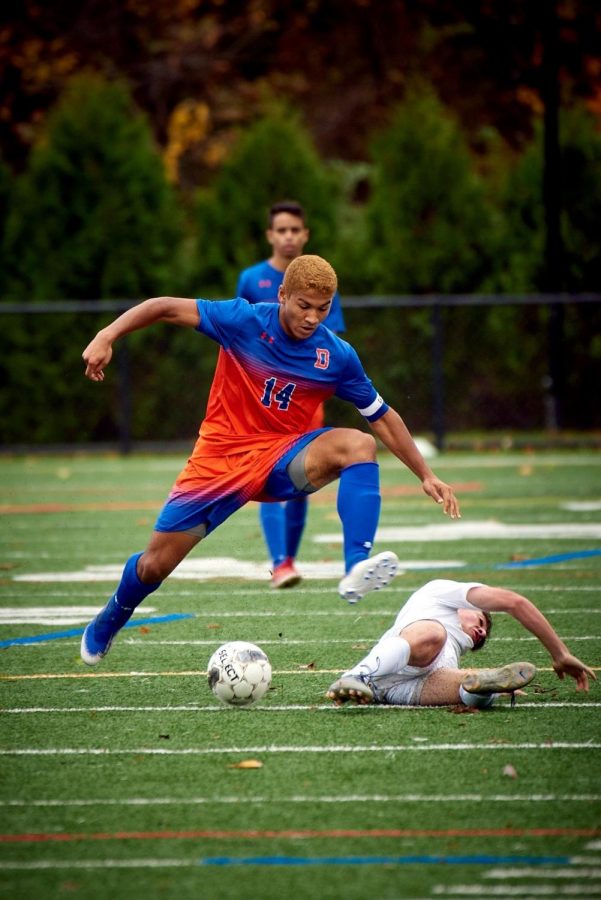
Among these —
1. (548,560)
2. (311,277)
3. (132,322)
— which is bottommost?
(548,560)

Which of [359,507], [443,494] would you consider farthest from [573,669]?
[359,507]

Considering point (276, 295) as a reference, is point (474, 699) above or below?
below

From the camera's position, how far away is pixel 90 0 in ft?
96.3

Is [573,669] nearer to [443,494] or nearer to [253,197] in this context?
[443,494]

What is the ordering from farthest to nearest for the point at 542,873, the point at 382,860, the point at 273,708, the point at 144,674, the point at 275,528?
the point at 275,528, the point at 144,674, the point at 273,708, the point at 382,860, the point at 542,873

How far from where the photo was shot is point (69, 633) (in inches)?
326

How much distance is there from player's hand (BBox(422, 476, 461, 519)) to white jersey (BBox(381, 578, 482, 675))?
32 centimetres

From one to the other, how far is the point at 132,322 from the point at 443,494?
5.12 ft

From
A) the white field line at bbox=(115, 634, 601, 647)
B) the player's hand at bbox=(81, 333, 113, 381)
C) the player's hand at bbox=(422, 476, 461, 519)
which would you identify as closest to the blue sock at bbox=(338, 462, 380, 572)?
the player's hand at bbox=(422, 476, 461, 519)

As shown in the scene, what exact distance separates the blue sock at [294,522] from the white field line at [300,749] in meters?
4.23

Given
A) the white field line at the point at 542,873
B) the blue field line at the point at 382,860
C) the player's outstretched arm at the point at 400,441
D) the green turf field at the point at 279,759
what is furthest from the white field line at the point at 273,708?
the white field line at the point at 542,873

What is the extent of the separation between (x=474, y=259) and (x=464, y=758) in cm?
1714

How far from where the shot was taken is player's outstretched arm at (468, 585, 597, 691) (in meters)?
6.00

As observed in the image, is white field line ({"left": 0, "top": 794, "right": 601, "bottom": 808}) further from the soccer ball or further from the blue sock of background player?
the blue sock of background player
